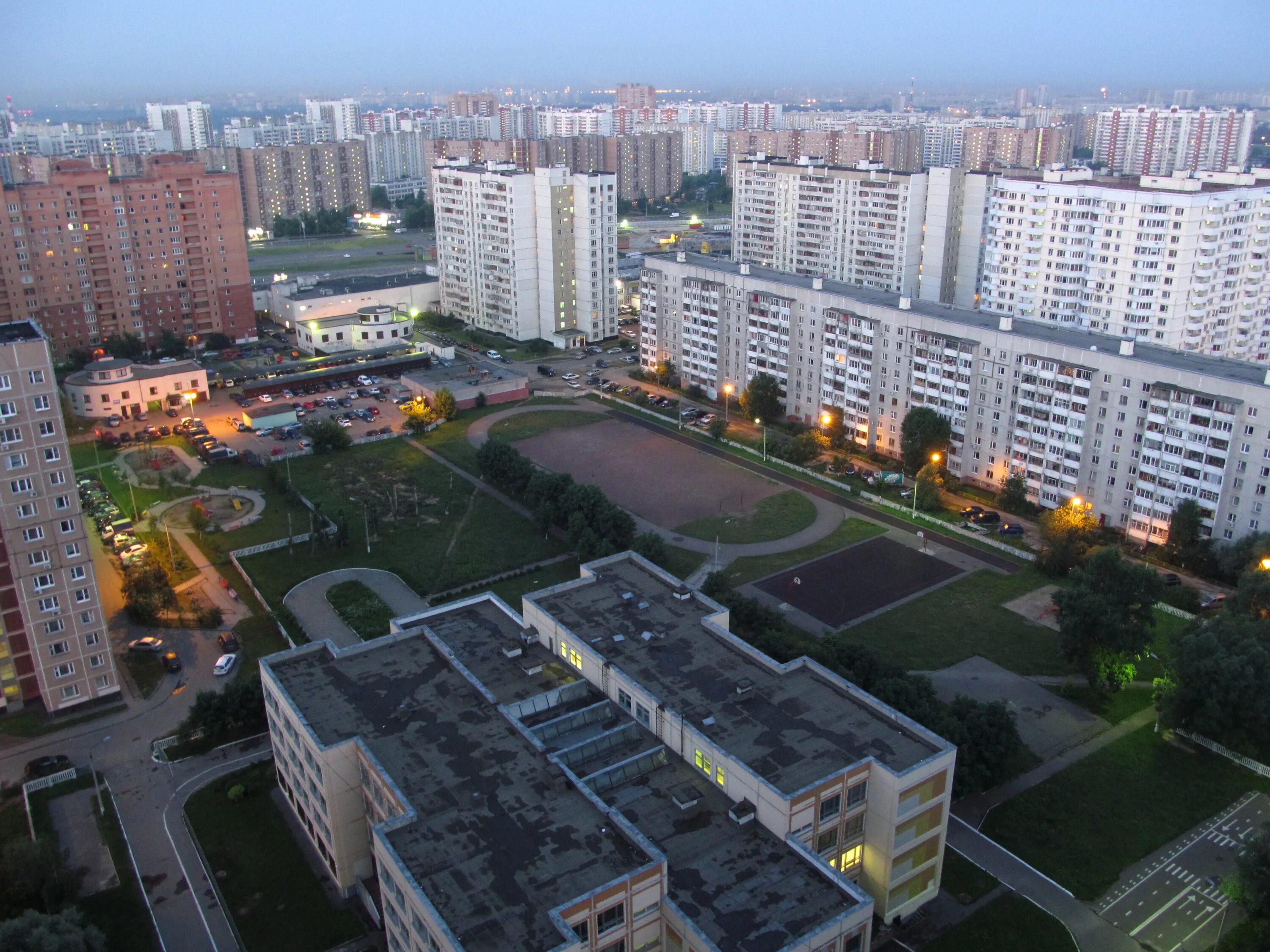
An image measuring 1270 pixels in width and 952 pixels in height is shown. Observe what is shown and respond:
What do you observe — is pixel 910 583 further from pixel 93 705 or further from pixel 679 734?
pixel 93 705

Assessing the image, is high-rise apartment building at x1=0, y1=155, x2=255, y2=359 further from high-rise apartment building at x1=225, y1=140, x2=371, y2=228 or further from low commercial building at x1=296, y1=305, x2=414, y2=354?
high-rise apartment building at x1=225, y1=140, x2=371, y2=228

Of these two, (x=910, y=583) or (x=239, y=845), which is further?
(x=910, y=583)

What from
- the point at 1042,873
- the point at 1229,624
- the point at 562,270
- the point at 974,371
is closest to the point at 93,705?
the point at 1042,873

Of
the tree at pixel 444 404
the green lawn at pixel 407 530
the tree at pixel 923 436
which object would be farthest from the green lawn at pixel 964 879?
the tree at pixel 444 404

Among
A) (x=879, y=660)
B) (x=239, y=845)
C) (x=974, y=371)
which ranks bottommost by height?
(x=239, y=845)

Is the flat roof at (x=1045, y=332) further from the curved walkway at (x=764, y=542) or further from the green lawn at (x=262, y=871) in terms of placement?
the green lawn at (x=262, y=871)

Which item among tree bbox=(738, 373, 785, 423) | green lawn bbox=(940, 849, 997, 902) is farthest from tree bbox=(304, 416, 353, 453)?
green lawn bbox=(940, 849, 997, 902)
